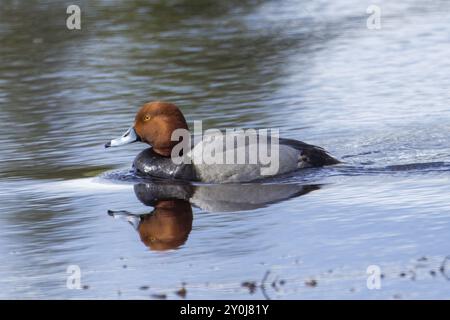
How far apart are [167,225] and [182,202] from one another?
89 cm

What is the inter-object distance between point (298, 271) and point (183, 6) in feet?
44.0

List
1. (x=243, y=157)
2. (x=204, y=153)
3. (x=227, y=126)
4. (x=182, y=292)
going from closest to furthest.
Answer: (x=182, y=292), (x=243, y=157), (x=204, y=153), (x=227, y=126)

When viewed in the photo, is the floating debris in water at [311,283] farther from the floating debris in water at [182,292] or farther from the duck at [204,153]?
the duck at [204,153]

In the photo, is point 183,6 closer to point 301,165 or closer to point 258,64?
point 258,64

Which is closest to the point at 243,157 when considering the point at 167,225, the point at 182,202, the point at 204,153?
the point at 204,153

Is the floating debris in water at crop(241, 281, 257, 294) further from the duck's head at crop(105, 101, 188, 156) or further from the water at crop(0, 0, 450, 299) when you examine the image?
the duck's head at crop(105, 101, 188, 156)

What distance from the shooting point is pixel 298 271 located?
733 cm

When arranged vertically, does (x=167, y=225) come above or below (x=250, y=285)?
above

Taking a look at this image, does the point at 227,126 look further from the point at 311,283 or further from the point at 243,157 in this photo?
the point at 311,283

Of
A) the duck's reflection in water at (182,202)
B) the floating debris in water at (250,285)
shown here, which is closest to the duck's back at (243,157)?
the duck's reflection in water at (182,202)

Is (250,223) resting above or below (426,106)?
below

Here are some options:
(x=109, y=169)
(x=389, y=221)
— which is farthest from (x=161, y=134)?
(x=389, y=221)

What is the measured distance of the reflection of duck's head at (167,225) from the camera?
842 centimetres

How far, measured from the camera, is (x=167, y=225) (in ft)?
29.5
